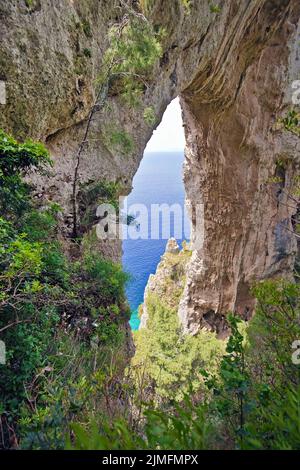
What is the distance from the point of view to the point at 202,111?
1291 centimetres

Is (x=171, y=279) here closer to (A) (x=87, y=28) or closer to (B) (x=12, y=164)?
(A) (x=87, y=28)

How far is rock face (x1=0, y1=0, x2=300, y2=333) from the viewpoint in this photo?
470cm

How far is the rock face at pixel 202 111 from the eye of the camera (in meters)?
4.70

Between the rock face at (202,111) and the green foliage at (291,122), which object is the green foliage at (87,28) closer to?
the rock face at (202,111)

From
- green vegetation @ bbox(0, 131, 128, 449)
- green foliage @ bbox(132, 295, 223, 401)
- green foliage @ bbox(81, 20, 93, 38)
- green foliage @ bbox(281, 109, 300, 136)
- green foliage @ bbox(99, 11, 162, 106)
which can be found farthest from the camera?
green foliage @ bbox(132, 295, 223, 401)

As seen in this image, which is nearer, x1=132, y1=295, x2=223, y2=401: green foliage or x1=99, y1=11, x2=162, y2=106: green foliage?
x1=99, y1=11, x2=162, y2=106: green foliage

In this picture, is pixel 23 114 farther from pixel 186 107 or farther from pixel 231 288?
pixel 231 288

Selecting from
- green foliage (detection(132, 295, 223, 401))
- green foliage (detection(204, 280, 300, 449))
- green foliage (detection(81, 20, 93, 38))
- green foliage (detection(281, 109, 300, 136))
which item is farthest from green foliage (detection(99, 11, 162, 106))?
green foliage (detection(132, 295, 223, 401))

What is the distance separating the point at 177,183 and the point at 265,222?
107 m

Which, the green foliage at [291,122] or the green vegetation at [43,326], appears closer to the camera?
the green vegetation at [43,326]

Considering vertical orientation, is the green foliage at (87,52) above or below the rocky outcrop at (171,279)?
above

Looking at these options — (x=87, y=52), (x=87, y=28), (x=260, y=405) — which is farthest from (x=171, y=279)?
(x=260, y=405)

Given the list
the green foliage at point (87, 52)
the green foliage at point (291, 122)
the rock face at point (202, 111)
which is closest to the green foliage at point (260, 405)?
the green foliage at point (291, 122)

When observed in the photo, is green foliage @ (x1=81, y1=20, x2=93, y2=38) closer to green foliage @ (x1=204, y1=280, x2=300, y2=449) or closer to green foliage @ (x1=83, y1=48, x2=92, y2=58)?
green foliage @ (x1=83, y1=48, x2=92, y2=58)
